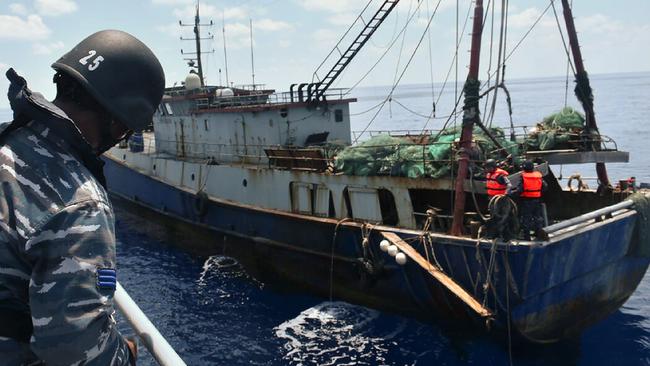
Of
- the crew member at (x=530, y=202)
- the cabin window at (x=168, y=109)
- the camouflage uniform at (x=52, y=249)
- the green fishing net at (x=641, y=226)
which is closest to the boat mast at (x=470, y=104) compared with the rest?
the crew member at (x=530, y=202)

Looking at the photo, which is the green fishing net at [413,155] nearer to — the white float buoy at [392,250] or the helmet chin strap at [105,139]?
the white float buoy at [392,250]

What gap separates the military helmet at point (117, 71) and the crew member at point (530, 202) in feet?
28.0

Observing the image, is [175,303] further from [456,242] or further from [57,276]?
[57,276]

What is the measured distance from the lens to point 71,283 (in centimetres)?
142

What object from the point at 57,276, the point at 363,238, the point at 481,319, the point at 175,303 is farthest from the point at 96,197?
the point at 175,303

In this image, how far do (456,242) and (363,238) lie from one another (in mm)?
2527

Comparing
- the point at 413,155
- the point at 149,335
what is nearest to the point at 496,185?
the point at 413,155

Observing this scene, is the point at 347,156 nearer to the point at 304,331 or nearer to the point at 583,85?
the point at 304,331

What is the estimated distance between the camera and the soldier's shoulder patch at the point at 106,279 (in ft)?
Result: 4.84

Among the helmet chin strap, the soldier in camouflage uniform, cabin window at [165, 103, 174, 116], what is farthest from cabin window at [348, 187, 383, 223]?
cabin window at [165, 103, 174, 116]

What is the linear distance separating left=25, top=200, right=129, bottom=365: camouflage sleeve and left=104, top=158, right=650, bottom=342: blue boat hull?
864cm

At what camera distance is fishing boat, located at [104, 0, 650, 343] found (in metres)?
9.72

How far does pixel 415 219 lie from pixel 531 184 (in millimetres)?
3464

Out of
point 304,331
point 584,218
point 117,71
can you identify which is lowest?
point 304,331
